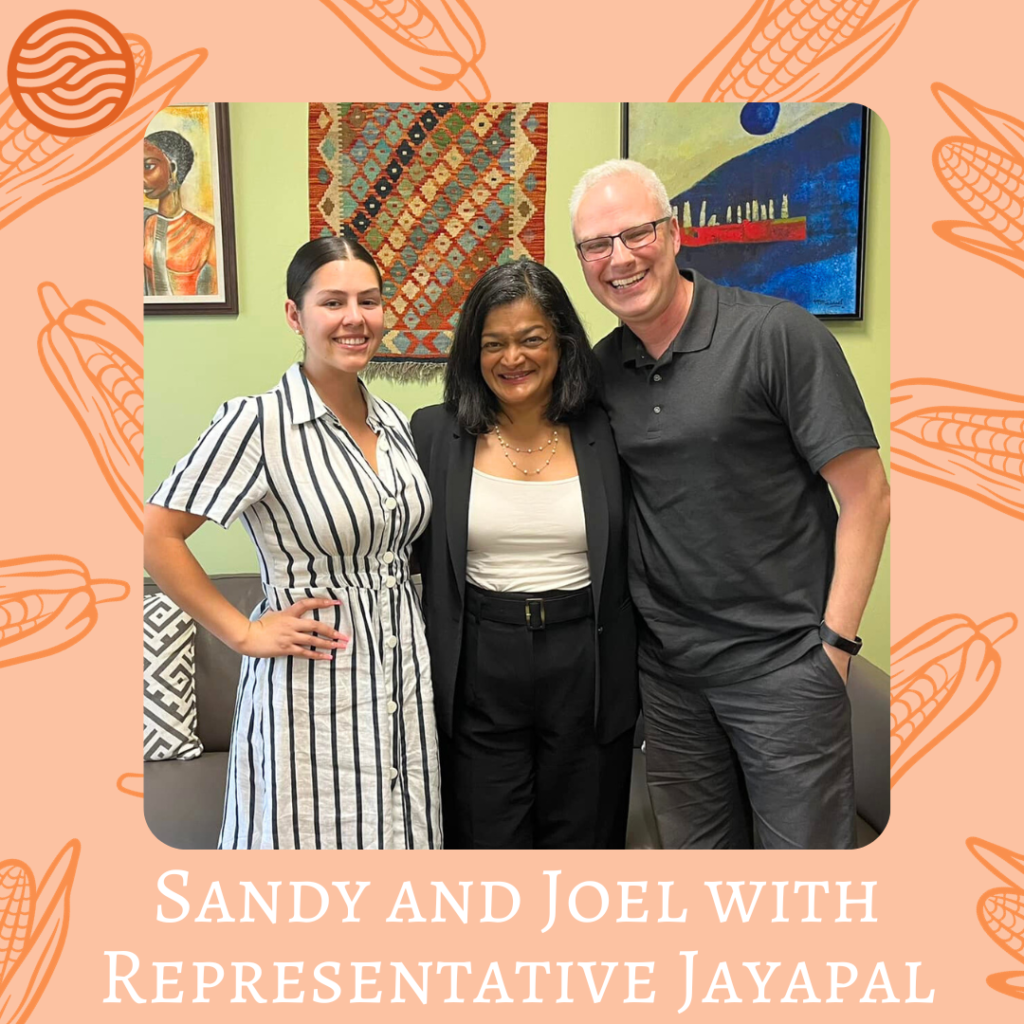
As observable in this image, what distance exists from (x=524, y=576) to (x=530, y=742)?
33 cm

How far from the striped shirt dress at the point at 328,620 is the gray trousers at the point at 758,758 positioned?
0.48 meters

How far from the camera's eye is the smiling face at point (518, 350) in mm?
1425

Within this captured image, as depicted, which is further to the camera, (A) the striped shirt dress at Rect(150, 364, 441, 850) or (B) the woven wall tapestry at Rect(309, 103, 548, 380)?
(B) the woven wall tapestry at Rect(309, 103, 548, 380)

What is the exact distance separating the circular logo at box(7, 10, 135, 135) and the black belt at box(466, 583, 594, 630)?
91 cm

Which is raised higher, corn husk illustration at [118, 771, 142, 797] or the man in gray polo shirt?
the man in gray polo shirt

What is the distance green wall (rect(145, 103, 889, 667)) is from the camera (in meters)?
1.30

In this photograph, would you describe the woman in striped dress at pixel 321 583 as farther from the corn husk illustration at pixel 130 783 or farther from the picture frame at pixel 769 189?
the picture frame at pixel 769 189

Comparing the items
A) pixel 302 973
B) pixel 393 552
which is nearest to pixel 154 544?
pixel 393 552

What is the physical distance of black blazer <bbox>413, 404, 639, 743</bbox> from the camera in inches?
54.6

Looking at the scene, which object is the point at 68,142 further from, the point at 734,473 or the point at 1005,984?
the point at 1005,984

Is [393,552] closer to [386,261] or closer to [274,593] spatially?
[274,593]

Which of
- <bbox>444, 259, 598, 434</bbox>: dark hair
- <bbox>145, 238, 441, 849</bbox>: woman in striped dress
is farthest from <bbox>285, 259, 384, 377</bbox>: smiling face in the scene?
<bbox>444, 259, 598, 434</bbox>: dark hair

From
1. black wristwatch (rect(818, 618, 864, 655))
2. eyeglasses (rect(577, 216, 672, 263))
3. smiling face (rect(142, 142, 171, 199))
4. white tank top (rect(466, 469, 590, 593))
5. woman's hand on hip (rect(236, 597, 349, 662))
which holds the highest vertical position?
smiling face (rect(142, 142, 171, 199))

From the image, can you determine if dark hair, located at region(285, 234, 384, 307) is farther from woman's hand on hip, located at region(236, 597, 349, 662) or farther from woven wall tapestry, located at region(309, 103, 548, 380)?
woman's hand on hip, located at region(236, 597, 349, 662)
